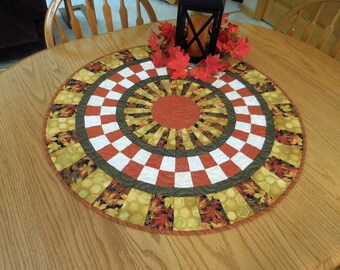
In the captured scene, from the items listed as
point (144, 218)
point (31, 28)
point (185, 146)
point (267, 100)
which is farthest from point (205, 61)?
point (31, 28)

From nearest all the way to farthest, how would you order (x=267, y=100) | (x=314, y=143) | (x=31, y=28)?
(x=314, y=143) → (x=267, y=100) → (x=31, y=28)

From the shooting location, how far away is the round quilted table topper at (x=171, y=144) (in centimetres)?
75

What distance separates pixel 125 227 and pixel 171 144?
298 mm

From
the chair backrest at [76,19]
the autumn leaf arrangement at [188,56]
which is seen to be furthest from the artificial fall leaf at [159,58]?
the chair backrest at [76,19]

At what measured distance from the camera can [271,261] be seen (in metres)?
0.67

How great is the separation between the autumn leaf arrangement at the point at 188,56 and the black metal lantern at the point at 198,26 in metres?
0.04

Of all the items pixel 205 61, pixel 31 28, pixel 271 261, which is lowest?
pixel 31 28

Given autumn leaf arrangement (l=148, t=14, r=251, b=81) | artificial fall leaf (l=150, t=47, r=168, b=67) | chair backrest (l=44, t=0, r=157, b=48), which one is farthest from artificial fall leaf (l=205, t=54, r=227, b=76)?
chair backrest (l=44, t=0, r=157, b=48)

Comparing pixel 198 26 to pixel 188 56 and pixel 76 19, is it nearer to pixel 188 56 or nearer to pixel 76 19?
pixel 188 56

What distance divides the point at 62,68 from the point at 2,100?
0.84 ft

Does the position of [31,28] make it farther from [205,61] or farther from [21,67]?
[205,61]

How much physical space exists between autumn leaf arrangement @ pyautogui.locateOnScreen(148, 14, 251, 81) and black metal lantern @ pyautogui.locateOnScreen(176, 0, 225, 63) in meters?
0.04

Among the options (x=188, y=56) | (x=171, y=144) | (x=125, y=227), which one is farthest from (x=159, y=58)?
(x=125, y=227)

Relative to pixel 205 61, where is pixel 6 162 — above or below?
below
